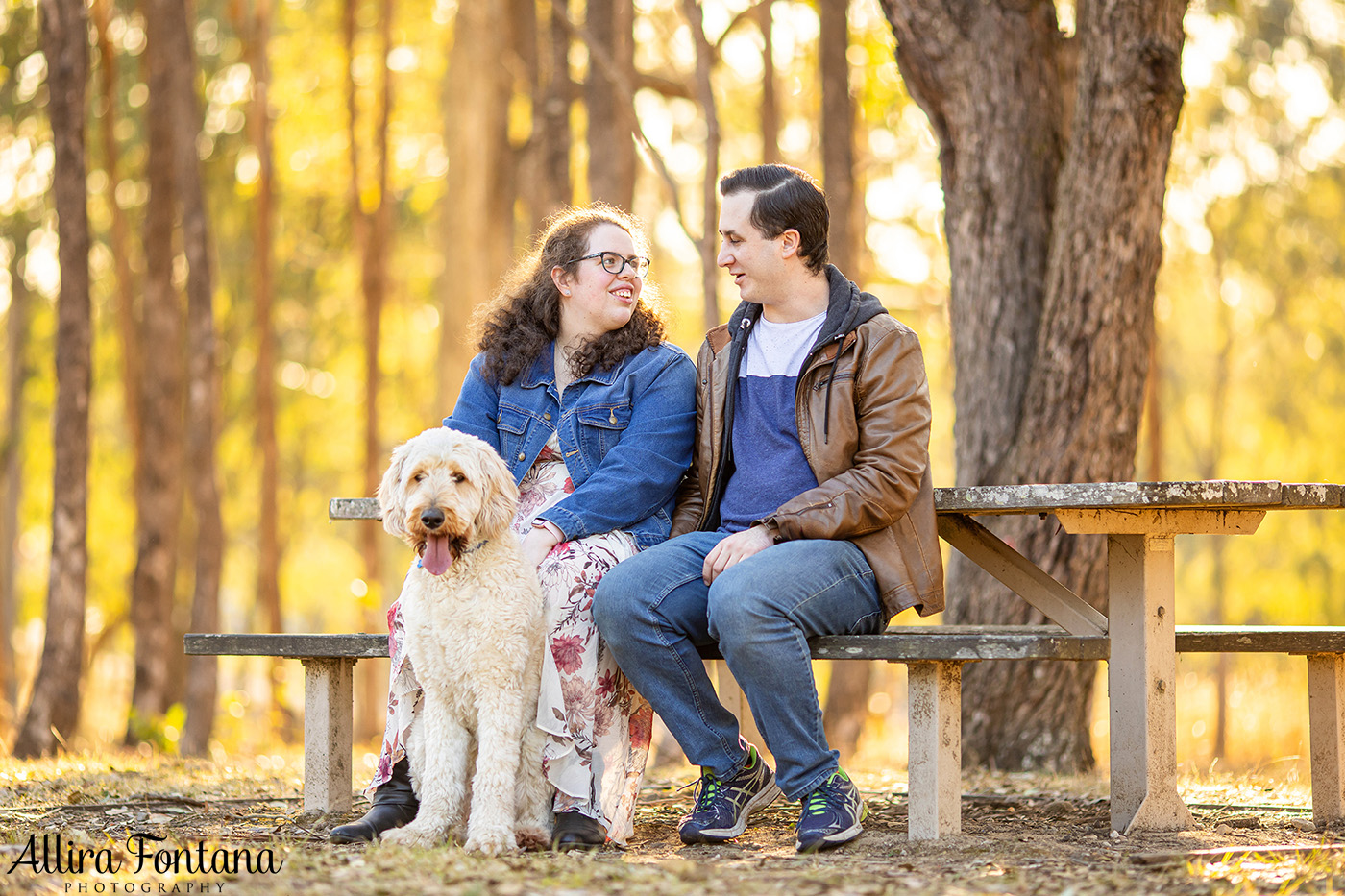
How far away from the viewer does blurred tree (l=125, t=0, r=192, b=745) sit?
44.1ft

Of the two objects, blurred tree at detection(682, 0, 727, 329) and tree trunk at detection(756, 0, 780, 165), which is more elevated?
tree trunk at detection(756, 0, 780, 165)

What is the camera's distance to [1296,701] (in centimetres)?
1584

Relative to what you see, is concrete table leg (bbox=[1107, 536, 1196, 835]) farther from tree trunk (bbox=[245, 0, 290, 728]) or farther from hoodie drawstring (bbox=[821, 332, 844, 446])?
tree trunk (bbox=[245, 0, 290, 728])

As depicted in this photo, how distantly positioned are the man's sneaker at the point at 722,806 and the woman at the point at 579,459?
222 mm

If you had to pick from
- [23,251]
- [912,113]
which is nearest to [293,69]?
[23,251]

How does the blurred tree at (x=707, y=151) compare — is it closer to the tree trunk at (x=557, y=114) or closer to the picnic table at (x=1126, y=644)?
the tree trunk at (x=557, y=114)

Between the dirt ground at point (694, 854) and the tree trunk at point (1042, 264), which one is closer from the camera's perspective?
the dirt ground at point (694, 854)

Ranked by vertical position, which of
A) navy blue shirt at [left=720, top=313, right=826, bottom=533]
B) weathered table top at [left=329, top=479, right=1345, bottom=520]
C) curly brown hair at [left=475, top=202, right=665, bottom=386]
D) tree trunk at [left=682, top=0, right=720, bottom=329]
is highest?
tree trunk at [left=682, top=0, right=720, bottom=329]

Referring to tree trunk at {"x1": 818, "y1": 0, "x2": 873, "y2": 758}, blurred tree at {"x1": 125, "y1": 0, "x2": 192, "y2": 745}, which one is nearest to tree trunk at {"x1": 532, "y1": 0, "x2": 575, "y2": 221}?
tree trunk at {"x1": 818, "y1": 0, "x2": 873, "y2": 758}

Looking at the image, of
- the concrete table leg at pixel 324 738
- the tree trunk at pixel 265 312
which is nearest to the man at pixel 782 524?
the concrete table leg at pixel 324 738

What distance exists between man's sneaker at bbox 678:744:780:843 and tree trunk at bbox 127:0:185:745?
406 inches

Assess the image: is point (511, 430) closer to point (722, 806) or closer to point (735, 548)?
point (735, 548)

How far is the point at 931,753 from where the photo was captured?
4.14m

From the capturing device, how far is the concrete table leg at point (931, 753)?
4.13m
